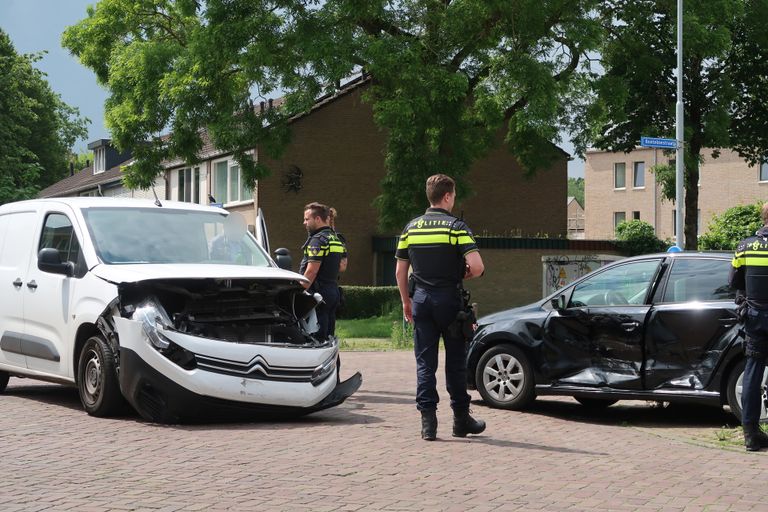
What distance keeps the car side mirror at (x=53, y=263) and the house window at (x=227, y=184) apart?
103ft

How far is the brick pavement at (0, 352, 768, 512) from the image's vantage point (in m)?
6.16

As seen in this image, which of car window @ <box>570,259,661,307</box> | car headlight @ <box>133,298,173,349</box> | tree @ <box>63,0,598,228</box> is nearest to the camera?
car headlight @ <box>133,298,173,349</box>

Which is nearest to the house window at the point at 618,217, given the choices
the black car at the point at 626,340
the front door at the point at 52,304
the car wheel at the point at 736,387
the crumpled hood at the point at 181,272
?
the black car at the point at 626,340

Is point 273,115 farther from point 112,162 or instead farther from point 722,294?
point 112,162

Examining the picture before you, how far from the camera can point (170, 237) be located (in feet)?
33.7

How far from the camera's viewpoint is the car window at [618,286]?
10.0 m

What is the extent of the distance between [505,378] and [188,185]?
38490mm

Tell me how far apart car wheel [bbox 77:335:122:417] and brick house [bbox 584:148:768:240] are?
53.6 meters

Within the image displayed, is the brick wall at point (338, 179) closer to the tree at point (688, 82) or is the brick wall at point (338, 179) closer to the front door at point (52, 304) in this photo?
the tree at point (688, 82)

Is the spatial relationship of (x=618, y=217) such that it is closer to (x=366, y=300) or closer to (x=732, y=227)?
(x=732, y=227)

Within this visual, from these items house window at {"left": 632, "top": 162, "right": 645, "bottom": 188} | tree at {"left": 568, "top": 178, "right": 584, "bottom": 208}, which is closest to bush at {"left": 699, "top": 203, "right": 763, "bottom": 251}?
house window at {"left": 632, "top": 162, "right": 645, "bottom": 188}

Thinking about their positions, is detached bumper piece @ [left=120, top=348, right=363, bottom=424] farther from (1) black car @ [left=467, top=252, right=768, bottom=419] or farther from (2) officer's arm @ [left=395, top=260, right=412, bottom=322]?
(1) black car @ [left=467, top=252, right=768, bottom=419]

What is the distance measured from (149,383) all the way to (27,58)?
146 ft

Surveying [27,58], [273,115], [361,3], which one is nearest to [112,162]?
[27,58]
